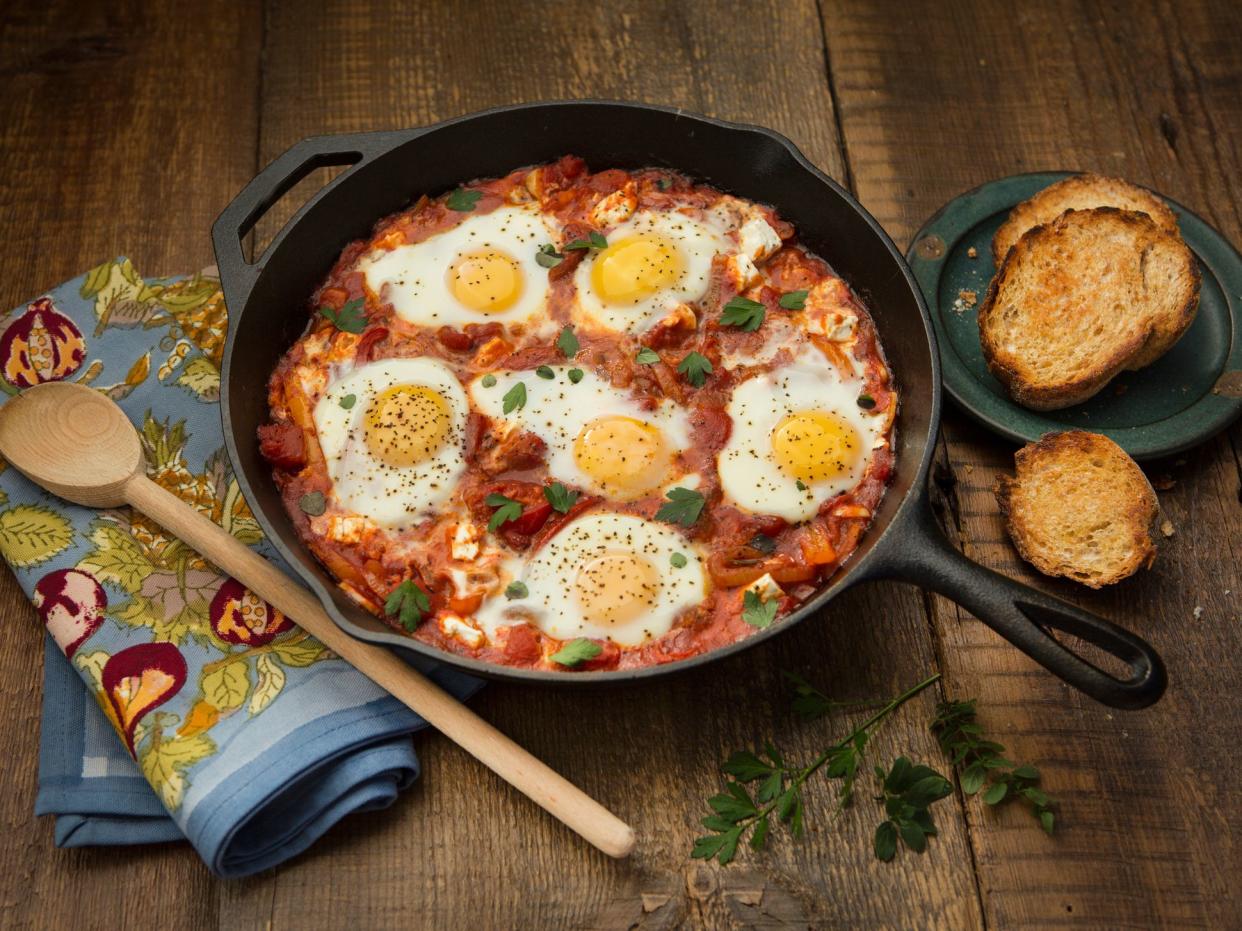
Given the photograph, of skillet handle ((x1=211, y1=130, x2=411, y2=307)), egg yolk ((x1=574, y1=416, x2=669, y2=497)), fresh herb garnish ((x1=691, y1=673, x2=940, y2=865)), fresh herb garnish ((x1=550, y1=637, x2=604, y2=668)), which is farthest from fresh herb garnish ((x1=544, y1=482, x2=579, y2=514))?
skillet handle ((x1=211, y1=130, x2=411, y2=307))

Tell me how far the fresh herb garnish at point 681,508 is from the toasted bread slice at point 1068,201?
6.12ft

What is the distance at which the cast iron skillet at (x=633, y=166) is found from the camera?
3434mm

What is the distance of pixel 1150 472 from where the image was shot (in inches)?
184

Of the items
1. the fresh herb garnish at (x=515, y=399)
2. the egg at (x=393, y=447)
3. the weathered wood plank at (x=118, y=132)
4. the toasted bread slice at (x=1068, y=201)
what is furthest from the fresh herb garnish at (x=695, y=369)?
the weathered wood plank at (x=118, y=132)

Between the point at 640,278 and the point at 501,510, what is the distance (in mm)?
1109

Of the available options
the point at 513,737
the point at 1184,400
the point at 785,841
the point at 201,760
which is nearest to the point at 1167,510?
the point at 1184,400

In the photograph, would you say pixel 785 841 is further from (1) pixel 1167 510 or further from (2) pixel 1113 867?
(1) pixel 1167 510

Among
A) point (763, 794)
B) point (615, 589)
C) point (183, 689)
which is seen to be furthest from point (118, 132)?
point (763, 794)

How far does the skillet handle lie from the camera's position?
13.2 ft

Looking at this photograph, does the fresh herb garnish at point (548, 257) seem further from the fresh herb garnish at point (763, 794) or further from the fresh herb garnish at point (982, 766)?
the fresh herb garnish at point (982, 766)

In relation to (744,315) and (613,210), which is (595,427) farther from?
(613,210)

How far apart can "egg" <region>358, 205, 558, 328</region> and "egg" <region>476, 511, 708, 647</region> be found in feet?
3.25

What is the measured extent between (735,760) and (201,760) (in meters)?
1.82

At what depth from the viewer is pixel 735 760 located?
402cm
